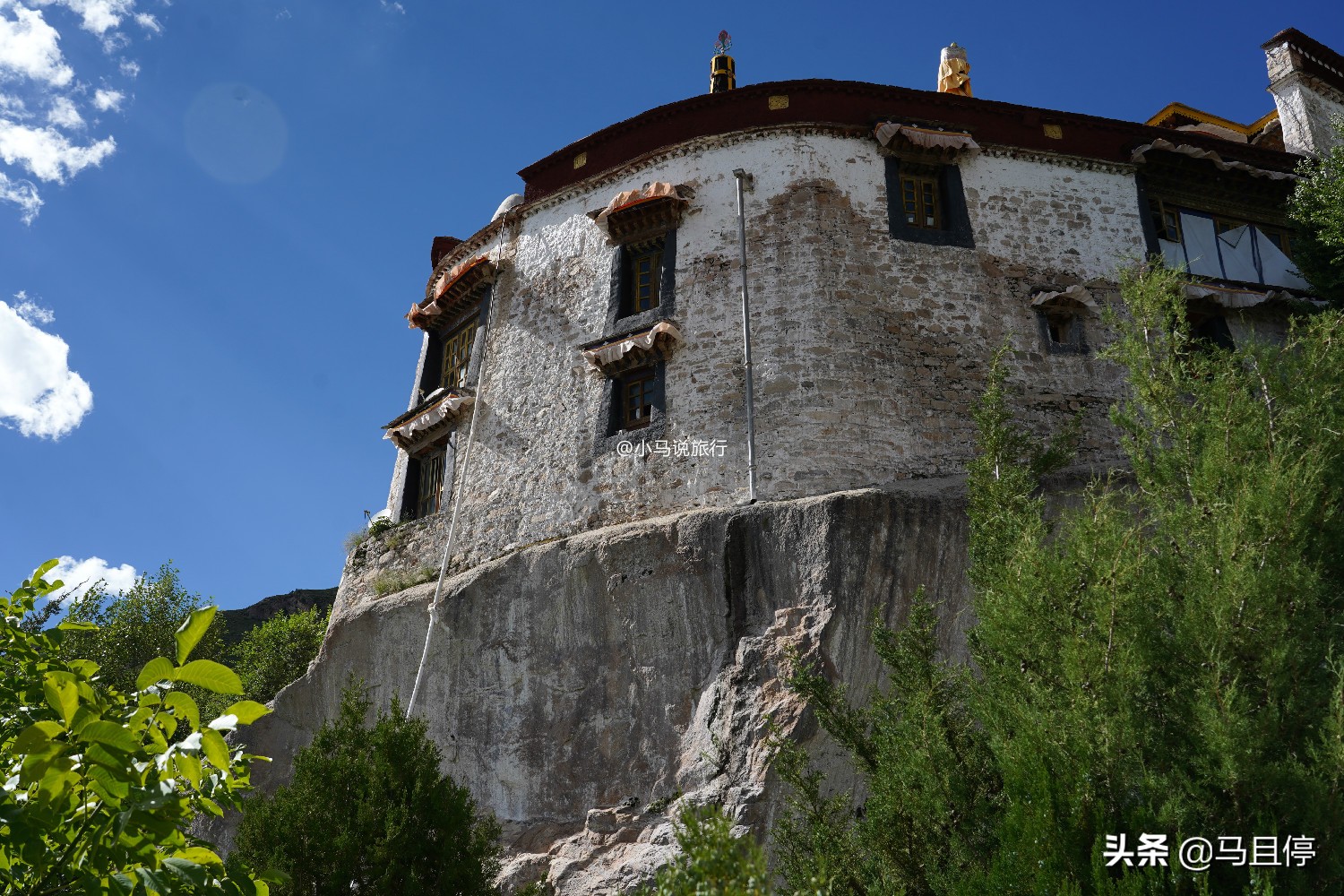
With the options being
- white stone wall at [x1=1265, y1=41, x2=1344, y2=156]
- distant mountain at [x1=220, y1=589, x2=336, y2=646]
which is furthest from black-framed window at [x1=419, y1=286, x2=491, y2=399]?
distant mountain at [x1=220, y1=589, x2=336, y2=646]

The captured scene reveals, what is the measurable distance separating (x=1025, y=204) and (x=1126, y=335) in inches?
269

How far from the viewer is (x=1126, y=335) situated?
1134 cm

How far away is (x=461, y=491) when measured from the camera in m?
17.2

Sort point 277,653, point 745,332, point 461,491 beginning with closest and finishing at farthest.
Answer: point 745,332 < point 461,491 < point 277,653

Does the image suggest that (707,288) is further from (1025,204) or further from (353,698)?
(353,698)

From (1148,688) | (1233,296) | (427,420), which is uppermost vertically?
(1233,296)

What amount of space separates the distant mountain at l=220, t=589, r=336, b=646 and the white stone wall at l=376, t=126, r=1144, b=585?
2248 cm

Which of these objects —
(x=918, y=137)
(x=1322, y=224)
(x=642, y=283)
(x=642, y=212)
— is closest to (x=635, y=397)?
(x=642, y=283)

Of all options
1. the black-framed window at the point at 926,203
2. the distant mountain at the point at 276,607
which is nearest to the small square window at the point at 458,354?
the black-framed window at the point at 926,203

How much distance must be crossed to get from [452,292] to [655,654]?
8564 mm

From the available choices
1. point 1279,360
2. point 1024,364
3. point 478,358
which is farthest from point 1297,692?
point 478,358

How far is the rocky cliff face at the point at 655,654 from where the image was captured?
12664mm

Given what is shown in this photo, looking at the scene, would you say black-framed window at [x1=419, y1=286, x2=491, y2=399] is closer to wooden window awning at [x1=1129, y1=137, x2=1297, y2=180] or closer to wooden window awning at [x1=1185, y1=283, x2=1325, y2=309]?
wooden window awning at [x1=1129, y1=137, x2=1297, y2=180]

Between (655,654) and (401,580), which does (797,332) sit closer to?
(655,654)
